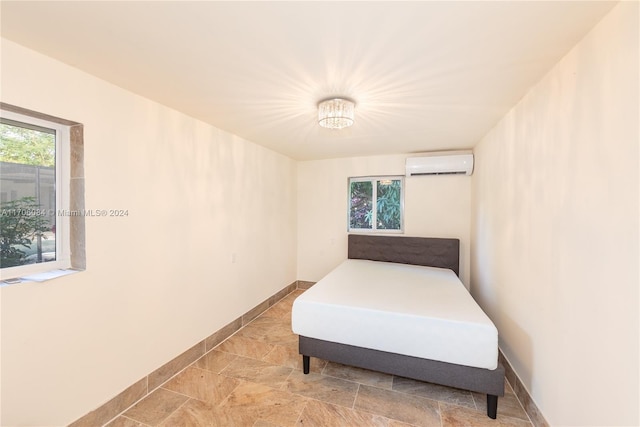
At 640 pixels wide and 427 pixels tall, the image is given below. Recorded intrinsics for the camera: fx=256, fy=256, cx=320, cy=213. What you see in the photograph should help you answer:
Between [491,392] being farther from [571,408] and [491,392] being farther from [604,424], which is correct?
Result: [604,424]

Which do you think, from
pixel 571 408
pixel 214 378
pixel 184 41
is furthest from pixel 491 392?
pixel 184 41

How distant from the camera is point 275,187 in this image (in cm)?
393

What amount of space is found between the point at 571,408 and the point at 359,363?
4.11 ft

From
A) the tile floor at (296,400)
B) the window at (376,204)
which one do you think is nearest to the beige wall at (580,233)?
the tile floor at (296,400)

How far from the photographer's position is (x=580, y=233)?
1319 millimetres

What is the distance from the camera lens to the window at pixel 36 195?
1439mm

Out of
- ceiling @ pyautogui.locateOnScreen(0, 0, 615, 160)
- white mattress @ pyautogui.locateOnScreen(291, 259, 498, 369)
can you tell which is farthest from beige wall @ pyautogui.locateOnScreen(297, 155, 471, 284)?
ceiling @ pyautogui.locateOnScreen(0, 0, 615, 160)

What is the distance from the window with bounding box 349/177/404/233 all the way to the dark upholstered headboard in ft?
1.07

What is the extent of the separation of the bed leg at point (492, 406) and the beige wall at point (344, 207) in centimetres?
221

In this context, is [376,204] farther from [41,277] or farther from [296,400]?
[41,277]

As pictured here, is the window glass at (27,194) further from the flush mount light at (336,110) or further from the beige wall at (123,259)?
the flush mount light at (336,110)

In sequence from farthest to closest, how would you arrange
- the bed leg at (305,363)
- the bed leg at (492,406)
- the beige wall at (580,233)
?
the bed leg at (305,363)
the bed leg at (492,406)
the beige wall at (580,233)

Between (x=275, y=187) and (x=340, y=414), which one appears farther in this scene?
(x=275, y=187)

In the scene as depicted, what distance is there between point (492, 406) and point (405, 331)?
2.38ft
